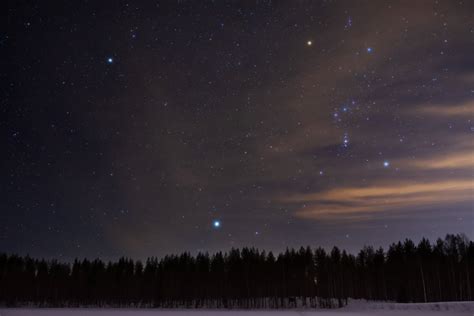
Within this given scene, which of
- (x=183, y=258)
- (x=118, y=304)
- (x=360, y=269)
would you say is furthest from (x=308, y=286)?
(x=118, y=304)

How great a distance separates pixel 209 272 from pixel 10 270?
209 feet

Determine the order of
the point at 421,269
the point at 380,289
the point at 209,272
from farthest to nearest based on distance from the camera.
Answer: the point at 209,272
the point at 380,289
the point at 421,269

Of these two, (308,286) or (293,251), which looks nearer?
(308,286)

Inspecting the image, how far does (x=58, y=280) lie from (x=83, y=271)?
702 centimetres

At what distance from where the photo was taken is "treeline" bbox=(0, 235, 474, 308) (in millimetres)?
75688

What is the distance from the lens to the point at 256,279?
90312mm

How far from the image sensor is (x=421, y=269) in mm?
74875

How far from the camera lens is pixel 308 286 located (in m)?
91.2

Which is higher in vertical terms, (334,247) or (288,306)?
(334,247)

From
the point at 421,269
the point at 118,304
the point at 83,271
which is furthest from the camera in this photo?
the point at 83,271

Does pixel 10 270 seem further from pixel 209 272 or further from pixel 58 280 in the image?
pixel 209 272

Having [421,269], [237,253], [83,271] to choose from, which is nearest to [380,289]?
[421,269]

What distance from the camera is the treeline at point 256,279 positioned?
2980 inches

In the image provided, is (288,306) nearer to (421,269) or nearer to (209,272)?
(209,272)
